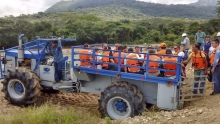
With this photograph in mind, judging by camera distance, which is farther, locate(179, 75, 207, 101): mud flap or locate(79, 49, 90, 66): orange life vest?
locate(79, 49, 90, 66): orange life vest

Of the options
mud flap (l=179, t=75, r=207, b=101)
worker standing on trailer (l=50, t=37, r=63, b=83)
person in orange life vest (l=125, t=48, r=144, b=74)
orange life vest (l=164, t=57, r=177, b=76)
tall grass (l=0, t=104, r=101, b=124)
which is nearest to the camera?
tall grass (l=0, t=104, r=101, b=124)

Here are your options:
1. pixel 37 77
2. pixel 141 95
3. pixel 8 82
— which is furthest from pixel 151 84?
pixel 8 82

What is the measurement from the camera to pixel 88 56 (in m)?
6.88

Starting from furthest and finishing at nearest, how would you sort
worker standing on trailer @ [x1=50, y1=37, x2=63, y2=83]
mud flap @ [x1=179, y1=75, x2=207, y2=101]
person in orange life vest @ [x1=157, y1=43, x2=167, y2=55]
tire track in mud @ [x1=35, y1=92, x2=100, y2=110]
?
tire track in mud @ [x1=35, y1=92, x2=100, y2=110]
worker standing on trailer @ [x1=50, y1=37, x2=63, y2=83]
person in orange life vest @ [x1=157, y1=43, x2=167, y2=55]
mud flap @ [x1=179, y1=75, x2=207, y2=101]

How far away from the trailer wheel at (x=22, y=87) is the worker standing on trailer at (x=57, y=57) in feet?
1.87

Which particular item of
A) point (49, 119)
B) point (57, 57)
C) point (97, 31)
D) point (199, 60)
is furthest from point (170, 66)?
point (97, 31)

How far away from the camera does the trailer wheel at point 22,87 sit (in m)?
7.50

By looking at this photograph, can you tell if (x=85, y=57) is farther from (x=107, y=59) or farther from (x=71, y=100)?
(x=71, y=100)

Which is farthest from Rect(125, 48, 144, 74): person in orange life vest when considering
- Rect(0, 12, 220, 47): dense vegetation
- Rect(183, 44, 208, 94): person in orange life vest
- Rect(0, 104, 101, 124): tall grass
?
Rect(0, 12, 220, 47): dense vegetation

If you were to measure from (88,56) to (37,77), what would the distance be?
1796 millimetres

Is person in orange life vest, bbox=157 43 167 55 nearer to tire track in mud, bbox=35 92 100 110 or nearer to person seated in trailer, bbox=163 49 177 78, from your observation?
person seated in trailer, bbox=163 49 177 78

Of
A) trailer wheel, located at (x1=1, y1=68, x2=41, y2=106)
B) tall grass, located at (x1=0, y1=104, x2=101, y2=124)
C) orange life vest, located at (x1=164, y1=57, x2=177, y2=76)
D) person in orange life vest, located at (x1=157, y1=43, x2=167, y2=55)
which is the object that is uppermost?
person in orange life vest, located at (x1=157, y1=43, x2=167, y2=55)

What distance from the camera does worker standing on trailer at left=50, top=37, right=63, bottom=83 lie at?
25.3ft

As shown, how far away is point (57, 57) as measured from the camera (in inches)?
304
